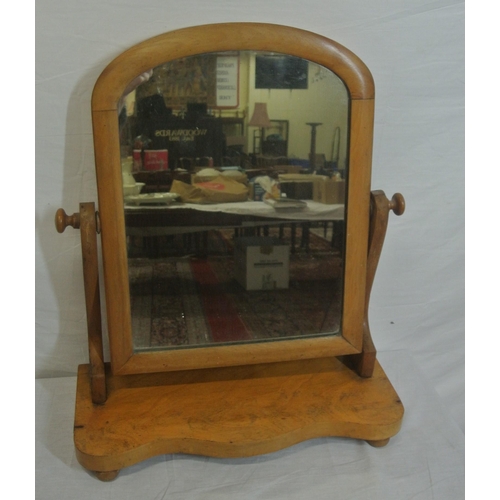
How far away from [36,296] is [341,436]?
0.55 meters

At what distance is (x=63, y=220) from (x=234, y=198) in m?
0.24

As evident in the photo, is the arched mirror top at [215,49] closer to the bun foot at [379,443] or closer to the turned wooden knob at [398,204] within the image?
A: the turned wooden knob at [398,204]

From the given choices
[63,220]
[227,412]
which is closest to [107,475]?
[227,412]

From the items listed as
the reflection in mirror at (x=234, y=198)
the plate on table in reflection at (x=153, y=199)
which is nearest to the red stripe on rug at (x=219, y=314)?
the reflection in mirror at (x=234, y=198)

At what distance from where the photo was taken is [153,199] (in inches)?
33.0

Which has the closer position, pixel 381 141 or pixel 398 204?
pixel 398 204

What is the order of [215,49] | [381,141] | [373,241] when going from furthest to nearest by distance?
[381,141] → [373,241] → [215,49]

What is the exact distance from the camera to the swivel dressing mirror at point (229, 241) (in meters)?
0.81

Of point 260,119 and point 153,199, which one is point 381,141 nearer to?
point 260,119

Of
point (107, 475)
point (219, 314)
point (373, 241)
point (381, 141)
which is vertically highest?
point (381, 141)

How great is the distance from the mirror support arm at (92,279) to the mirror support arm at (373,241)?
0.40 meters

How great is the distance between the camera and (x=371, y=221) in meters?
0.91

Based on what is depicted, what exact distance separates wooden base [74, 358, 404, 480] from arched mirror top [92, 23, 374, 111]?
433mm

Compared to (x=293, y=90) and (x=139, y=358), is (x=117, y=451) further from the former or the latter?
(x=293, y=90)
